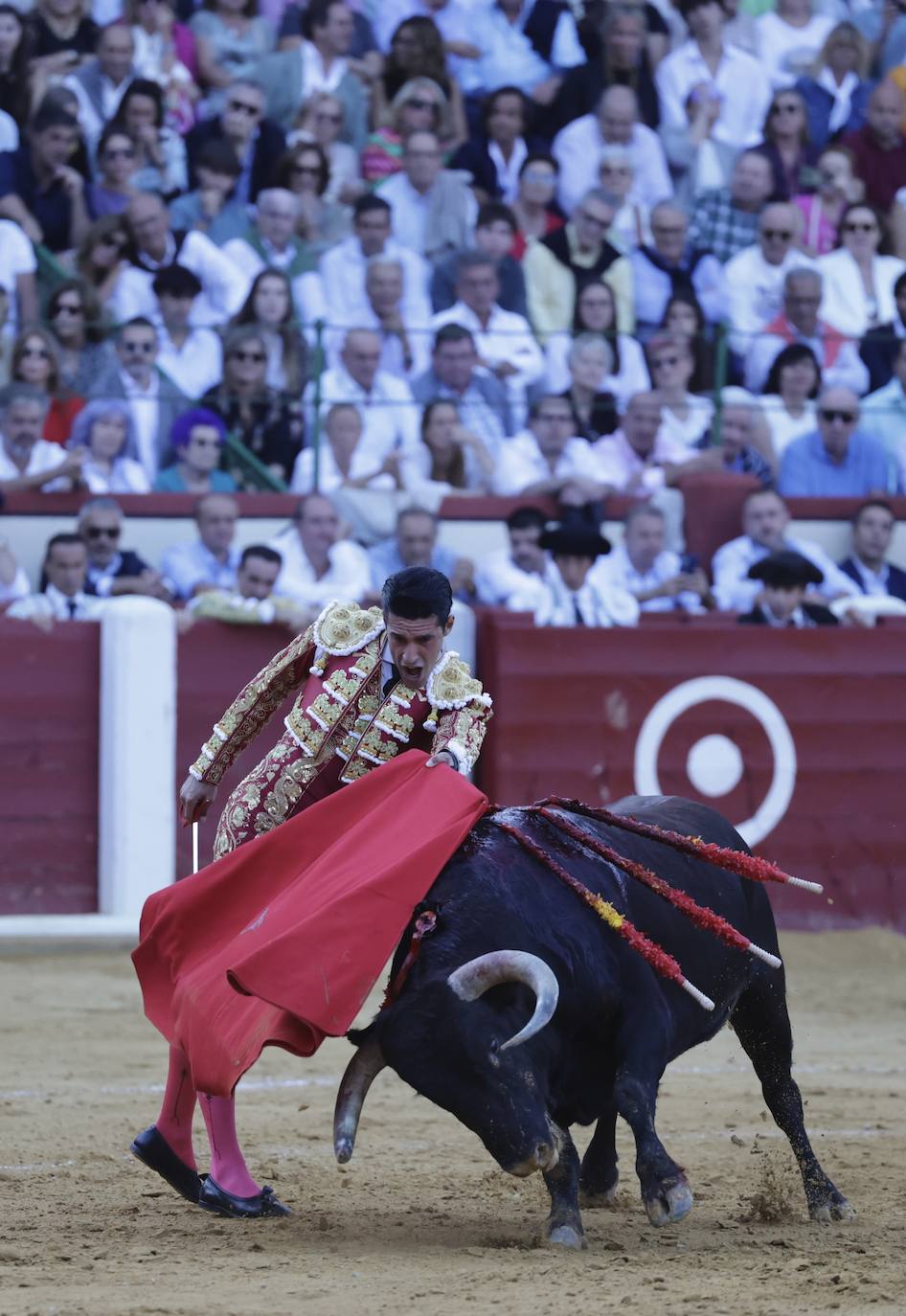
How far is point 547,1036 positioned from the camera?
3572 millimetres

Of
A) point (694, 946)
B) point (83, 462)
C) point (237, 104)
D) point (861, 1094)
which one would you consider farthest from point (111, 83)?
point (694, 946)

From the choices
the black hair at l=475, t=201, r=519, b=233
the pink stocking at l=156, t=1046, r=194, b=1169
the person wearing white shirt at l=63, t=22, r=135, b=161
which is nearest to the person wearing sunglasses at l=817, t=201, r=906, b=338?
the black hair at l=475, t=201, r=519, b=233

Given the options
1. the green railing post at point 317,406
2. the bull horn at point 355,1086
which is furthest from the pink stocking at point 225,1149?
the green railing post at point 317,406

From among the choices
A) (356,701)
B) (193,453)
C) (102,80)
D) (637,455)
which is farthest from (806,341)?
(356,701)

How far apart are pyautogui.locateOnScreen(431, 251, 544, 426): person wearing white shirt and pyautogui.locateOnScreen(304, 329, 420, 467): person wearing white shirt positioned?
46 cm

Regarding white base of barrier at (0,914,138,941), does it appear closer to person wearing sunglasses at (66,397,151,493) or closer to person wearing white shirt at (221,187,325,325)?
person wearing sunglasses at (66,397,151,493)

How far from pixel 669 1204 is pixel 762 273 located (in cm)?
652

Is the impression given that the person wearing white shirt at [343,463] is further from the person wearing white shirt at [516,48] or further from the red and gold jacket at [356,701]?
the red and gold jacket at [356,701]

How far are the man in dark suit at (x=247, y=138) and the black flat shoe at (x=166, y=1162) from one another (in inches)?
221

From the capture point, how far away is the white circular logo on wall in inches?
304

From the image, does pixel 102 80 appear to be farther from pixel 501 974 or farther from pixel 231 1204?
pixel 501 974

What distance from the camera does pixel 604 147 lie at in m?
9.55

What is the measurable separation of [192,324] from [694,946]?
4.88 metres

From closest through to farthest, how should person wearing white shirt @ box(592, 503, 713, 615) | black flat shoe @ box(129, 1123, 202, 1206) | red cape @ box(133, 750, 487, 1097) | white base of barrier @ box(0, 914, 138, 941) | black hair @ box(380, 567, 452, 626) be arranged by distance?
red cape @ box(133, 750, 487, 1097)
black hair @ box(380, 567, 452, 626)
black flat shoe @ box(129, 1123, 202, 1206)
white base of barrier @ box(0, 914, 138, 941)
person wearing white shirt @ box(592, 503, 713, 615)
